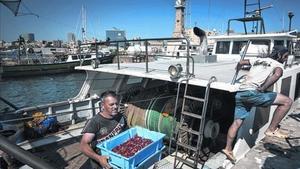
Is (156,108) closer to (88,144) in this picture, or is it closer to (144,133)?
(144,133)

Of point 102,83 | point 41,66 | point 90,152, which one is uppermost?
point 102,83

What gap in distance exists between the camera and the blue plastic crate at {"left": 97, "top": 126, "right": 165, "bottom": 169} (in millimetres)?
3756

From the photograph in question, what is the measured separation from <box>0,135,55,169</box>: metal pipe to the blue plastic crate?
9.39 feet

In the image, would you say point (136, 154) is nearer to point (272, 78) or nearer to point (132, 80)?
point (272, 78)

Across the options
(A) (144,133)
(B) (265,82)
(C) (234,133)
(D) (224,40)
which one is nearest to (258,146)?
(C) (234,133)

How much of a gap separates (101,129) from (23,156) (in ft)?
9.95

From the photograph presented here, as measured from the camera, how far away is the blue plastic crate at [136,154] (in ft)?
12.3

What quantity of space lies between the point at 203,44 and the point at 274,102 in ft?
15.0

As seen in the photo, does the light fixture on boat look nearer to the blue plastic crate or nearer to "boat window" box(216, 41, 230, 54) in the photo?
the blue plastic crate

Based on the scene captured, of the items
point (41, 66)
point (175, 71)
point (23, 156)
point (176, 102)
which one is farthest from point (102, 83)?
point (41, 66)

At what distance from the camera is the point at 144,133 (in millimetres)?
4898

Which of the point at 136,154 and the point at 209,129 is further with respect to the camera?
the point at 209,129

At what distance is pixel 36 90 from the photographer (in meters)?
26.4

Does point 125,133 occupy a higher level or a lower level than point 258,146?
higher
